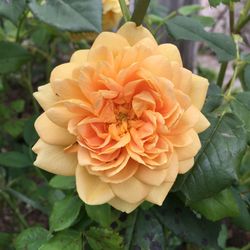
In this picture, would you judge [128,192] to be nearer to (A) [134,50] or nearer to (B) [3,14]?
(A) [134,50]

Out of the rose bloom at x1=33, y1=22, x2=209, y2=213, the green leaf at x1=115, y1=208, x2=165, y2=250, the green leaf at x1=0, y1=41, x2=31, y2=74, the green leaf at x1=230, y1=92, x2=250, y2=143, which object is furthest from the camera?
the green leaf at x1=0, y1=41, x2=31, y2=74

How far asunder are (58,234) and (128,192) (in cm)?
27

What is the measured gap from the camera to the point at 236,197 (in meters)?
0.96

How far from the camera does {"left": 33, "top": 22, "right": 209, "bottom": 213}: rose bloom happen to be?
642mm

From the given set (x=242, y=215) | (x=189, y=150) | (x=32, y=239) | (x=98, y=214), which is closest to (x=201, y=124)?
(x=189, y=150)

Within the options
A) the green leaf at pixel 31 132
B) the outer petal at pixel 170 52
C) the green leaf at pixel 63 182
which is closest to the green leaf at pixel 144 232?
the green leaf at pixel 63 182

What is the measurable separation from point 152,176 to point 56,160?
133 millimetres

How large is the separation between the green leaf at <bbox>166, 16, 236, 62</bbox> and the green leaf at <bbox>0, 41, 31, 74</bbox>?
0.35 m

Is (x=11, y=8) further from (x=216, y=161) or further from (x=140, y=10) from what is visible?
(x=216, y=161)

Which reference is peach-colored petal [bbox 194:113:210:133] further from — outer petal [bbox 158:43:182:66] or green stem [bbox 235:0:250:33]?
green stem [bbox 235:0:250:33]

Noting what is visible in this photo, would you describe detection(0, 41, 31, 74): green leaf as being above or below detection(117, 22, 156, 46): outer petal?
below

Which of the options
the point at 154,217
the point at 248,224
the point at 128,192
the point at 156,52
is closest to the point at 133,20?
the point at 156,52

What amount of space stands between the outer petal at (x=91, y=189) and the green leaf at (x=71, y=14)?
0.61ft

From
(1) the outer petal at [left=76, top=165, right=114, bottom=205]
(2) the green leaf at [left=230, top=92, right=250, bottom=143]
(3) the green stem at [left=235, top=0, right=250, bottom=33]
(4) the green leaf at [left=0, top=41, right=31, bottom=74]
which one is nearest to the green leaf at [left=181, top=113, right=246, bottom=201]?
(2) the green leaf at [left=230, top=92, right=250, bottom=143]
